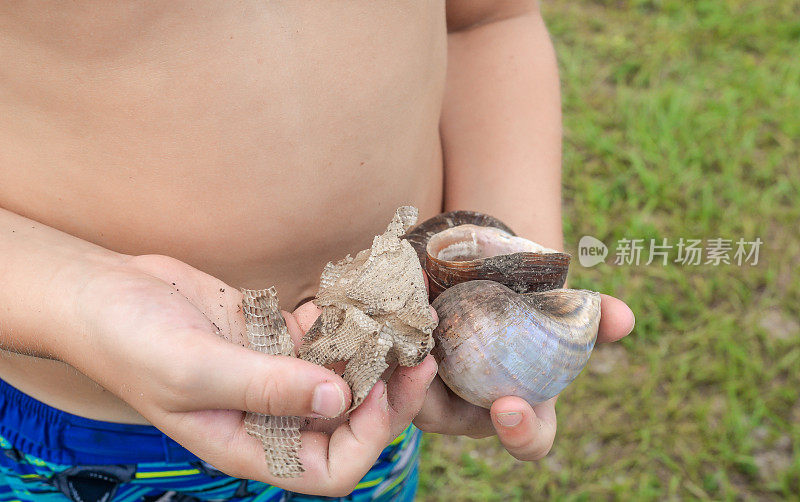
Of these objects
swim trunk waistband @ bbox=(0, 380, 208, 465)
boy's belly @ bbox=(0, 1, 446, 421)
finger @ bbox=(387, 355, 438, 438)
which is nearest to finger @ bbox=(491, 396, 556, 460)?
finger @ bbox=(387, 355, 438, 438)

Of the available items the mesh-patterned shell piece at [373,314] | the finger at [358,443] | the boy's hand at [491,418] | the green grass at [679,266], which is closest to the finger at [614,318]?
the boy's hand at [491,418]

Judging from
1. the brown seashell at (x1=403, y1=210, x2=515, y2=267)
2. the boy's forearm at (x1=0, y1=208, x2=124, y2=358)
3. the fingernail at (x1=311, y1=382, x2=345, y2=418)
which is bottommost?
the brown seashell at (x1=403, y1=210, x2=515, y2=267)

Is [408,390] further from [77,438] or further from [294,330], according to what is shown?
[77,438]

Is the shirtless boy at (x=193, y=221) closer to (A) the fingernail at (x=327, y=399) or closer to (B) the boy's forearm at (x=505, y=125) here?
(A) the fingernail at (x=327, y=399)

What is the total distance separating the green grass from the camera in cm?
218

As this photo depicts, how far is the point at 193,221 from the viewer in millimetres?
1038

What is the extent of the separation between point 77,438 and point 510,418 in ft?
2.24

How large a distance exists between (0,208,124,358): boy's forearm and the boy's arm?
74 cm

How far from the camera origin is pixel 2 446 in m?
1.17

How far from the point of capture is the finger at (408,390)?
3.16ft

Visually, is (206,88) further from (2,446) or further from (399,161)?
(2,446)

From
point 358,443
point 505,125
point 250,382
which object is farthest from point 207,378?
point 505,125

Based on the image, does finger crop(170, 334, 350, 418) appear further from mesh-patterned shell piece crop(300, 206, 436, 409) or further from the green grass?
the green grass

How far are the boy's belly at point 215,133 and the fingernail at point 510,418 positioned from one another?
38cm
